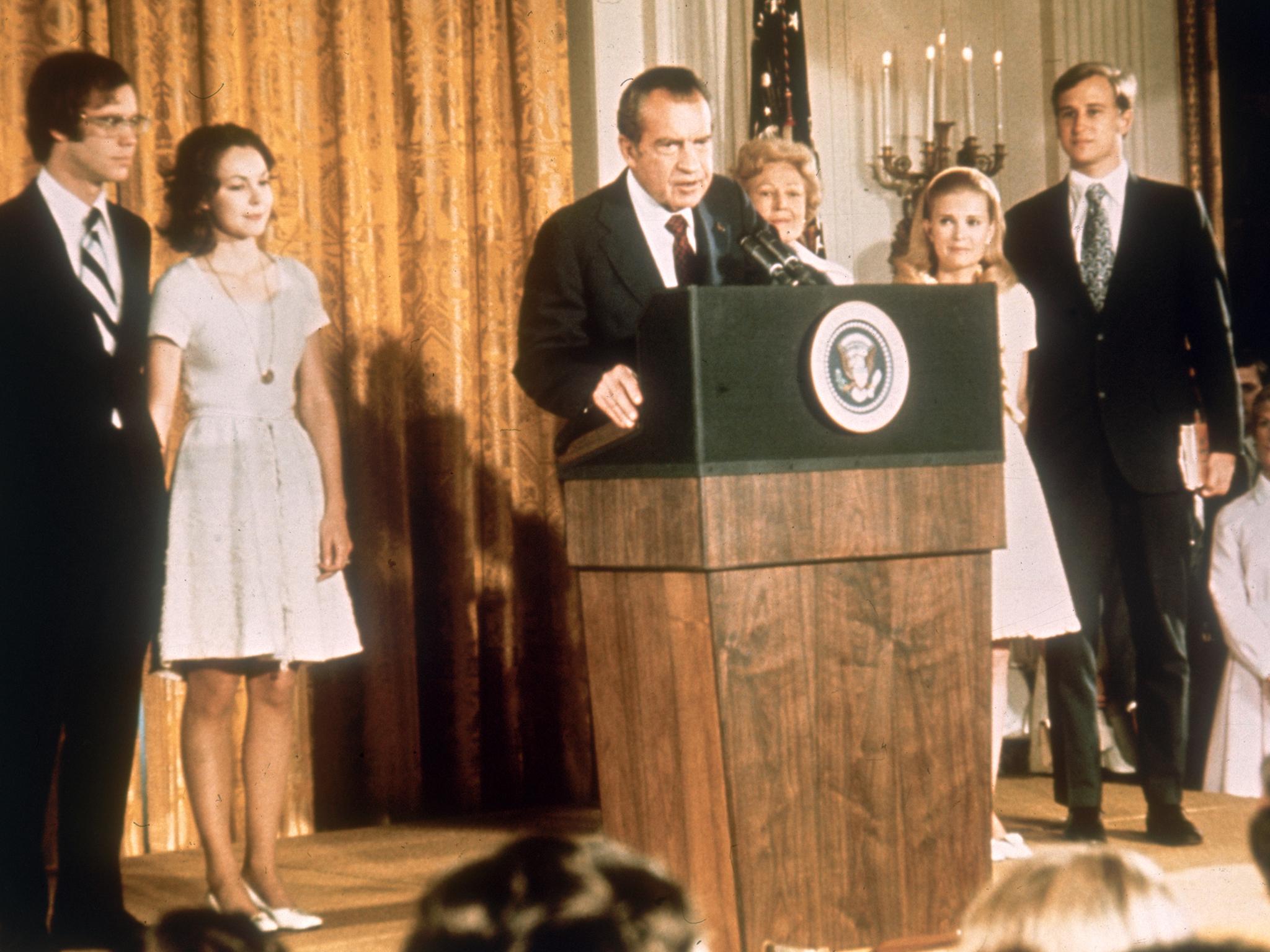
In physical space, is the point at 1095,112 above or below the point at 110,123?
above

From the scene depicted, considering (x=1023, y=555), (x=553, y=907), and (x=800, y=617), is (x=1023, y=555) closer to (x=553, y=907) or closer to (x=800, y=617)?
(x=800, y=617)

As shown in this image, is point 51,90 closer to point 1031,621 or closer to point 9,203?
point 9,203

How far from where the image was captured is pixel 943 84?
566 cm

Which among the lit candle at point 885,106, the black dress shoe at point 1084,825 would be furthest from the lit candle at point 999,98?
the black dress shoe at point 1084,825

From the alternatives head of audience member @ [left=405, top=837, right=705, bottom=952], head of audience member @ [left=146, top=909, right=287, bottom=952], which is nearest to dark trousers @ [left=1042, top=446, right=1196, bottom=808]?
head of audience member @ [left=405, top=837, right=705, bottom=952]

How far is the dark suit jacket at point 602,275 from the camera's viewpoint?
278 cm

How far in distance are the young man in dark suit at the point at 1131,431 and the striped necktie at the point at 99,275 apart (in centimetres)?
220

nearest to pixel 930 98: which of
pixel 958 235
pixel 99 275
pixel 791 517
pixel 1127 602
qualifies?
pixel 958 235

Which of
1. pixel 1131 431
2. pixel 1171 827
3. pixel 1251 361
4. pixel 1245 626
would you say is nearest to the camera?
pixel 1171 827

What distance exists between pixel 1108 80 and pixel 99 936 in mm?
3055

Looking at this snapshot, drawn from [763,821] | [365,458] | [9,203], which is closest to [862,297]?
[763,821]

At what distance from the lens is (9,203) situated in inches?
121

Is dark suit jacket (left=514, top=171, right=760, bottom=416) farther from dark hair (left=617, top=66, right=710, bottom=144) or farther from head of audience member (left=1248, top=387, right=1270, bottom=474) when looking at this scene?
head of audience member (left=1248, top=387, right=1270, bottom=474)

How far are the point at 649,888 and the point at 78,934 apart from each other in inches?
89.0
